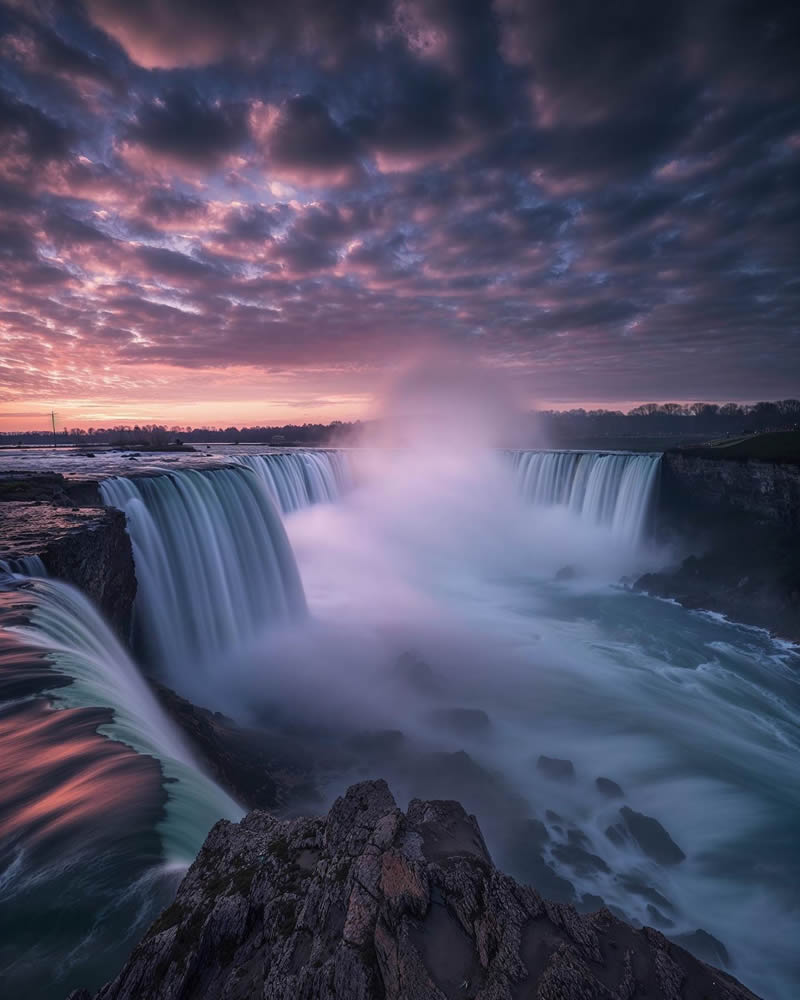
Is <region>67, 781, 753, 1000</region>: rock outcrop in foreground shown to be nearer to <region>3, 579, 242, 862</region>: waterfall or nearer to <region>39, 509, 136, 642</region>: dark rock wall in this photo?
<region>3, 579, 242, 862</region>: waterfall

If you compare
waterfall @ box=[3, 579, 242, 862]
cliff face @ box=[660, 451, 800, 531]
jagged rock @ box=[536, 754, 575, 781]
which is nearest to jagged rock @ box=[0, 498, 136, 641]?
waterfall @ box=[3, 579, 242, 862]

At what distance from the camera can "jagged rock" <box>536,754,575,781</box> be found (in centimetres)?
1212

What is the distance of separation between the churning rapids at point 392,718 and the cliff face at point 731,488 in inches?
183

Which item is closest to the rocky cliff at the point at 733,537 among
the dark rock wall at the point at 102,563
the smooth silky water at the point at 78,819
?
the smooth silky water at the point at 78,819

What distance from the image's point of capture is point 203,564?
1675 cm

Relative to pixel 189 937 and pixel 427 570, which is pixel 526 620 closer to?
pixel 427 570

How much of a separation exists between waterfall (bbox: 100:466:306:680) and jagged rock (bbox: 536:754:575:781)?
10.3 m

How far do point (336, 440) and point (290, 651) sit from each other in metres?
67.3

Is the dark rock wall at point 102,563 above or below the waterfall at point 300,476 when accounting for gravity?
above

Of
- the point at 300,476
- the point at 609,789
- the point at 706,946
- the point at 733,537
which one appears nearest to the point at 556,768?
the point at 609,789

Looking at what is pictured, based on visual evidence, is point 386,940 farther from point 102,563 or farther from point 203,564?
point 203,564

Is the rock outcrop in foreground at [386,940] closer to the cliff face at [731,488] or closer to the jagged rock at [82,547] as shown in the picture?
the jagged rock at [82,547]

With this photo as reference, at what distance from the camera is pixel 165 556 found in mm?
15602

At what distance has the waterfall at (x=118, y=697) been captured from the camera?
423 cm
